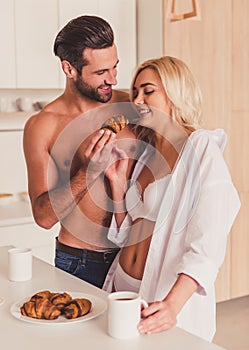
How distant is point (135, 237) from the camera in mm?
2070

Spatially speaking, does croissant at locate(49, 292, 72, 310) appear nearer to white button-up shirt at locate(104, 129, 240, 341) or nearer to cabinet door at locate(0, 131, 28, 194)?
white button-up shirt at locate(104, 129, 240, 341)

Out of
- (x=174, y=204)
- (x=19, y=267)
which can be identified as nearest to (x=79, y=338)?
(x=19, y=267)

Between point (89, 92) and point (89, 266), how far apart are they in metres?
0.62

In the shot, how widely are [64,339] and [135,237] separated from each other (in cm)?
72

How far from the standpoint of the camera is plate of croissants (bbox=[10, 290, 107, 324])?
1475mm

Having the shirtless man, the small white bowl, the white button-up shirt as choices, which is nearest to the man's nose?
the shirtless man

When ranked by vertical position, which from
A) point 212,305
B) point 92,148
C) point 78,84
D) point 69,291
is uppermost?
point 78,84

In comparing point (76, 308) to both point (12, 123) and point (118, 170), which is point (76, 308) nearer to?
point (118, 170)

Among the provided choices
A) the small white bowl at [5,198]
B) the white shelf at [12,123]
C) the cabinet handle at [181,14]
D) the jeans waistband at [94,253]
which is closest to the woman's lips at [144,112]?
the jeans waistband at [94,253]

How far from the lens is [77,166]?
237 centimetres

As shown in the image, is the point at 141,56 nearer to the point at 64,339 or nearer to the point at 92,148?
the point at 92,148

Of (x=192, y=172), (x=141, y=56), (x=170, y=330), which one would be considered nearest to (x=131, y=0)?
(x=141, y=56)

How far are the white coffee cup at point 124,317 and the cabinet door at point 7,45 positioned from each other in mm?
2308

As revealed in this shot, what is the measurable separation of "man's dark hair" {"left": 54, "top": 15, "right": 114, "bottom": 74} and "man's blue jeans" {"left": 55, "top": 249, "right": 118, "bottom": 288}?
664 millimetres
